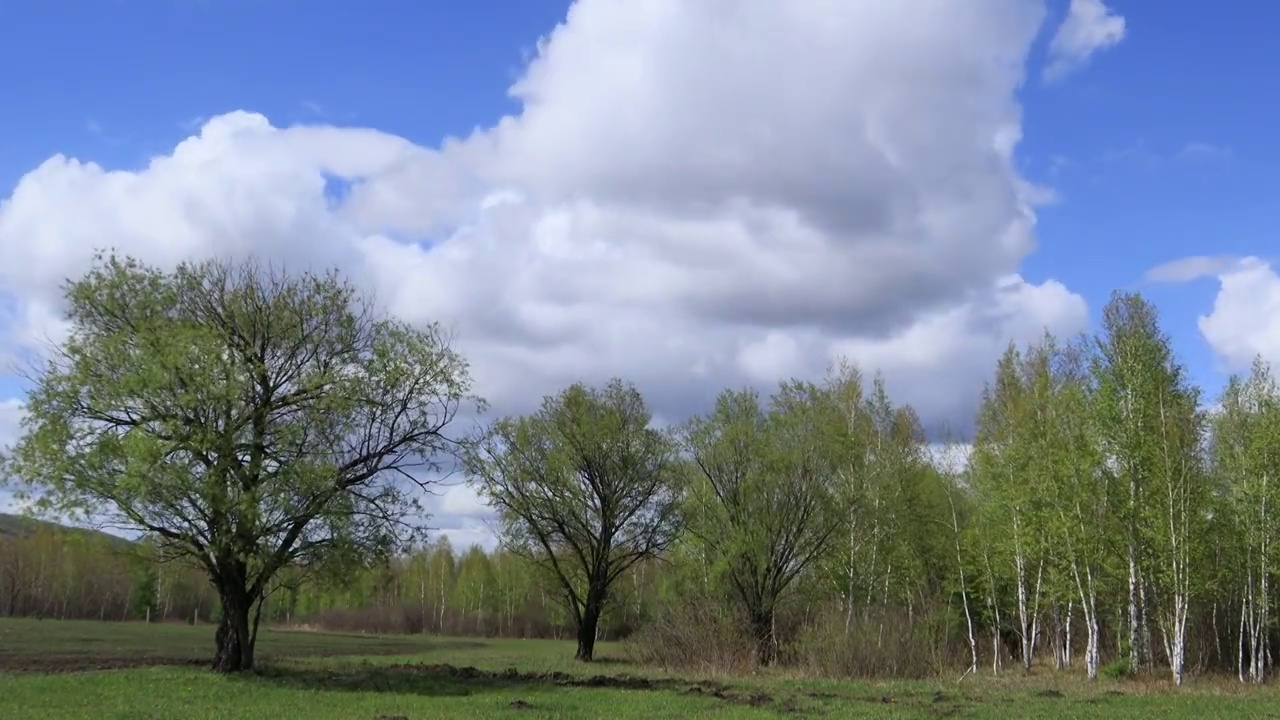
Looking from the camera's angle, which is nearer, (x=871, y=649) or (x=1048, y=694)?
(x=1048, y=694)

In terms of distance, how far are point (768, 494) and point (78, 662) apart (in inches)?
962

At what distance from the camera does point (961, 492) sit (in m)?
44.7

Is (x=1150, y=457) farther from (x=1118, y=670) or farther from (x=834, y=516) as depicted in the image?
(x=834, y=516)

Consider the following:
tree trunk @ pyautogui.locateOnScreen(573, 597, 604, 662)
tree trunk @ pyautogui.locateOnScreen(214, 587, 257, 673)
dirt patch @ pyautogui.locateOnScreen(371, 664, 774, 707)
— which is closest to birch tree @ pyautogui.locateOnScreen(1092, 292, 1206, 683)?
dirt patch @ pyautogui.locateOnScreen(371, 664, 774, 707)

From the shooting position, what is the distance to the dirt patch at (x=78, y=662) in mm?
27688

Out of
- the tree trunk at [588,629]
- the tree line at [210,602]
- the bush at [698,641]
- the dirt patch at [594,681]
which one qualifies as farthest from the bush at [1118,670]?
the tree line at [210,602]

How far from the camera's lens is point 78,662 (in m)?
30.5

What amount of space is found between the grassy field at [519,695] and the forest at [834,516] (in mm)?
2672

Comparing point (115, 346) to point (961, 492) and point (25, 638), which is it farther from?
point (961, 492)

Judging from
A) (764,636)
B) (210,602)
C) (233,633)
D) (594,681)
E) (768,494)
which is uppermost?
(768,494)

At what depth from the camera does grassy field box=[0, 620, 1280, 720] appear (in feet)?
63.5

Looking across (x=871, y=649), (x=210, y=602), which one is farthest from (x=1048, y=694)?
(x=210, y=602)

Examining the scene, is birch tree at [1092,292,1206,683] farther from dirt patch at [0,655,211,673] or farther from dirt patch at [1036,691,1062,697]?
dirt patch at [0,655,211,673]

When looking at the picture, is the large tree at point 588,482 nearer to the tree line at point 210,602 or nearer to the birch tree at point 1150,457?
the birch tree at point 1150,457
